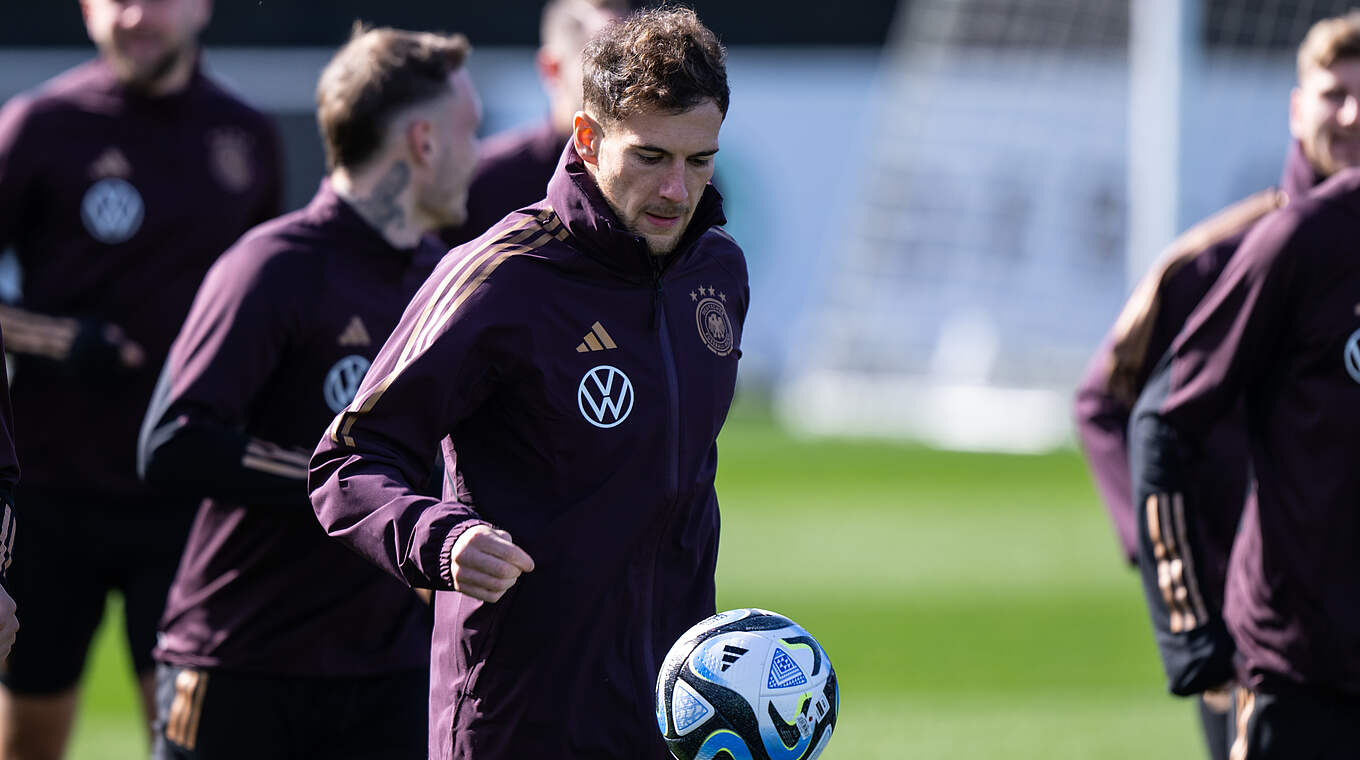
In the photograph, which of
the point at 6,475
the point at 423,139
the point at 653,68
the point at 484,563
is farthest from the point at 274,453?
the point at 653,68

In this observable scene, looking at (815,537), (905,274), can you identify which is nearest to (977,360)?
(905,274)

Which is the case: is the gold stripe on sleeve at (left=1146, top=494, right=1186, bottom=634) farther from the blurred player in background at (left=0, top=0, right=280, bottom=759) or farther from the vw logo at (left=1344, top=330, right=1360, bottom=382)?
the blurred player in background at (left=0, top=0, right=280, bottom=759)

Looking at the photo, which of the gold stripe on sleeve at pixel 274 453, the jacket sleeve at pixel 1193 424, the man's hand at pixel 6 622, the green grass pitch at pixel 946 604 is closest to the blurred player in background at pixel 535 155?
the gold stripe on sleeve at pixel 274 453

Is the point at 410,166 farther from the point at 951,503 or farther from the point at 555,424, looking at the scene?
the point at 951,503

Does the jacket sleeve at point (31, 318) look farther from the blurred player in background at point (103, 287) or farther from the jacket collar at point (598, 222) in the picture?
the jacket collar at point (598, 222)

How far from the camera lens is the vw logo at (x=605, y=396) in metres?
3.34

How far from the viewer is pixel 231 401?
4.17 metres

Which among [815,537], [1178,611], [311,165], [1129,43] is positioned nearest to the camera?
[1178,611]

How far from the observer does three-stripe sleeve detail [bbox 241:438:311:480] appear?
13.6 feet

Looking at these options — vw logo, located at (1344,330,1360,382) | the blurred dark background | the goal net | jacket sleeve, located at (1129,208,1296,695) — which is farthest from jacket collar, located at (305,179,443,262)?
the blurred dark background

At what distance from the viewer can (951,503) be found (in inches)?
623

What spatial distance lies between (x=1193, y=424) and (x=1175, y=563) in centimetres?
32

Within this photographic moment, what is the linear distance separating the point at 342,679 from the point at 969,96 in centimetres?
1544

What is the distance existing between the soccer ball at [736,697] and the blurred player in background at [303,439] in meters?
1.25
